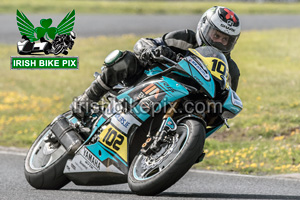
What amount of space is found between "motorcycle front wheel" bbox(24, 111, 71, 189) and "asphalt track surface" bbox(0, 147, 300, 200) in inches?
4.2

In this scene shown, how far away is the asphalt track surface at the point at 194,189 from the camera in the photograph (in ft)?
19.7

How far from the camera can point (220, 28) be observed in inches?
230

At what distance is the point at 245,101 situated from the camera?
12469 millimetres

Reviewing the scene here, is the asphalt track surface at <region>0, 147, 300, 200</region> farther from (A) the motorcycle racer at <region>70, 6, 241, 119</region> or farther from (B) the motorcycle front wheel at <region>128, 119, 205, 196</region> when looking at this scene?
(A) the motorcycle racer at <region>70, 6, 241, 119</region>

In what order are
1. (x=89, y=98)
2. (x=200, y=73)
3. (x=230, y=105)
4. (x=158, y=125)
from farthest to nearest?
(x=89, y=98) → (x=158, y=125) → (x=230, y=105) → (x=200, y=73)

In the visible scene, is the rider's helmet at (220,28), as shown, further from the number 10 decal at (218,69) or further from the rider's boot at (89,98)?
the rider's boot at (89,98)

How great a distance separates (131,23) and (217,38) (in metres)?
21.4

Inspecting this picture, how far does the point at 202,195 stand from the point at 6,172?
276 centimetres

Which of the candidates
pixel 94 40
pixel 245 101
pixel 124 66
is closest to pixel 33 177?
pixel 124 66

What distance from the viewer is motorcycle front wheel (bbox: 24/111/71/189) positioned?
652 cm

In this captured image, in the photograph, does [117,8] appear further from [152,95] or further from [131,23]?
[152,95]

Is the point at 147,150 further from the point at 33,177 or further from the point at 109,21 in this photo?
the point at 109,21

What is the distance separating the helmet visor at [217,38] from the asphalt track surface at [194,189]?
147cm

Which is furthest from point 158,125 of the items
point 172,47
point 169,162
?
point 172,47
